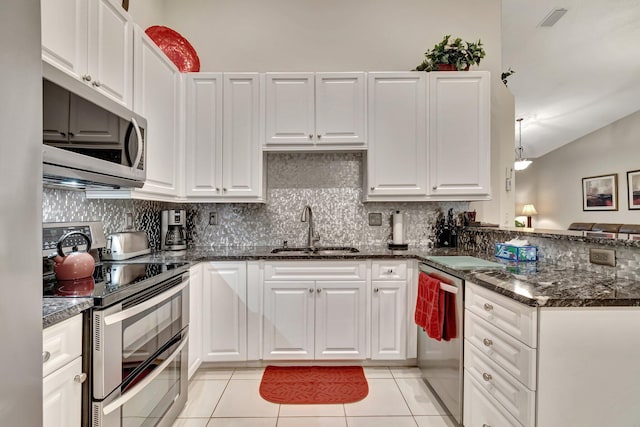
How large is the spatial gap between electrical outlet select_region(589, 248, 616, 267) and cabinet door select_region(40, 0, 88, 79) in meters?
2.65

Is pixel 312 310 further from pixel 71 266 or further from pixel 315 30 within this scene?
pixel 315 30

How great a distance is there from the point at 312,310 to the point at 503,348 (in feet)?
4.35

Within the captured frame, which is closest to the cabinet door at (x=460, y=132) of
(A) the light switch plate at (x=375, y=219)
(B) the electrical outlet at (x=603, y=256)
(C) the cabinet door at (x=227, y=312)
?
(A) the light switch plate at (x=375, y=219)

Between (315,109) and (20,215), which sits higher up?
(315,109)

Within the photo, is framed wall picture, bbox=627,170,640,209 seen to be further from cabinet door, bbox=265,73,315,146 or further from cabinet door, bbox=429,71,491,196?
Answer: cabinet door, bbox=265,73,315,146

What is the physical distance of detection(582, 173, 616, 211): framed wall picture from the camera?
12.1 feet

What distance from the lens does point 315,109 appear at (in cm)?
253

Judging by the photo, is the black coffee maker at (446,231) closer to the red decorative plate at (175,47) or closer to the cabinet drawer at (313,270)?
the cabinet drawer at (313,270)

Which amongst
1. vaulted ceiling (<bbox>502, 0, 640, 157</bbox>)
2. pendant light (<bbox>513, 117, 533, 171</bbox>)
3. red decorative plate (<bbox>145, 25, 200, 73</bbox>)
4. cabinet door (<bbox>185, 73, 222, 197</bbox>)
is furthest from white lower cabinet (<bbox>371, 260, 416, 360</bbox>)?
pendant light (<bbox>513, 117, 533, 171</bbox>)

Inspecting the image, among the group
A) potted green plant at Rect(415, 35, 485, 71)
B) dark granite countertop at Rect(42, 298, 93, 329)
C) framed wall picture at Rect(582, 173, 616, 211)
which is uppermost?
potted green plant at Rect(415, 35, 485, 71)

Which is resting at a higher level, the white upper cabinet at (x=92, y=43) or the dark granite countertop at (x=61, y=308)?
the white upper cabinet at (x=92, y=43)

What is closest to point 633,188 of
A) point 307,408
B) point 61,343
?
point 307,408

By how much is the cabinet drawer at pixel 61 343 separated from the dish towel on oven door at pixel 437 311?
1725 millimetres

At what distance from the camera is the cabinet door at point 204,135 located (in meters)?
2.52
